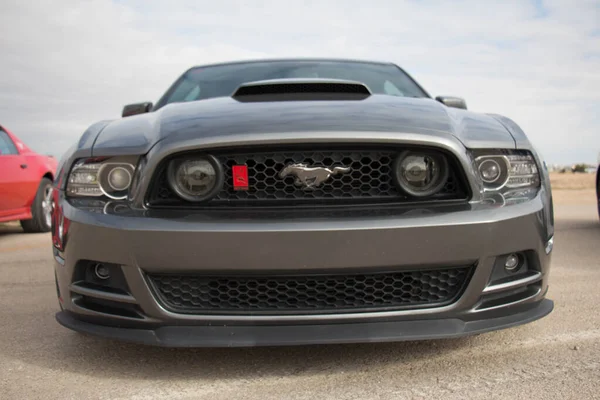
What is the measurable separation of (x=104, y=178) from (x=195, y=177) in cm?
37

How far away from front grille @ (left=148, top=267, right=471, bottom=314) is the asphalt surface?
0.26m


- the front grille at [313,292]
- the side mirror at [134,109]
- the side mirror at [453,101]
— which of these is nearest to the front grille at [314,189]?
the front grille at [313,292]

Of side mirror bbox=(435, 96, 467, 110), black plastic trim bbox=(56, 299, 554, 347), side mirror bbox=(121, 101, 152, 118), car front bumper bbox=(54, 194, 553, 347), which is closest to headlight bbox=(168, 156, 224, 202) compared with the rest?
car front bumper bbox=(54, 194, 553, 347)

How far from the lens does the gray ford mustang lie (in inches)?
83.1

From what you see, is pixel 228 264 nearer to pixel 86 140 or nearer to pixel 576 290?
pixel 86 140

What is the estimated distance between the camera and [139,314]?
2.23m

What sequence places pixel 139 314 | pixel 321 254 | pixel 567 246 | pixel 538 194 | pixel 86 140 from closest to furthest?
pixel 321 254
pixel 139 314
pixel 538 194
pixel 86 140
pixel 567 246

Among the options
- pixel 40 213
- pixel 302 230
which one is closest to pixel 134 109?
pixel 302 230

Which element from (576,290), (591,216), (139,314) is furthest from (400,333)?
(591,216)

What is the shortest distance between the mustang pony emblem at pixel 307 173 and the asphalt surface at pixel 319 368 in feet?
2.30

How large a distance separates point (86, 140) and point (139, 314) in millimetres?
794

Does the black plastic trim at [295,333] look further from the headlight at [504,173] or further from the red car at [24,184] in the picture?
the red car at [24,184]

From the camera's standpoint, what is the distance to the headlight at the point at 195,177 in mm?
2277

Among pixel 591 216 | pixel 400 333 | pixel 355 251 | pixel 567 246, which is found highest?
pixel 355 251
